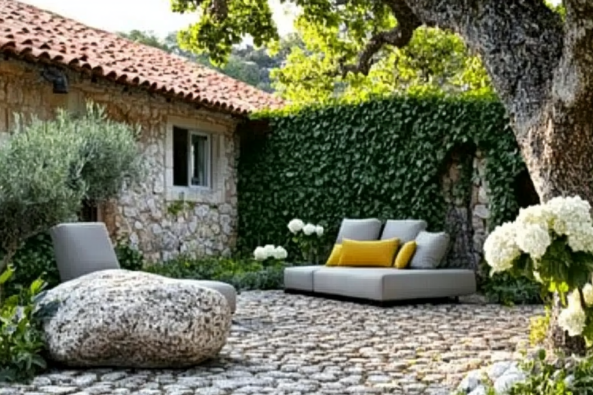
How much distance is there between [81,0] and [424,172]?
13.7m

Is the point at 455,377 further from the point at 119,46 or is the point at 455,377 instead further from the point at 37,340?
the point at 119,46

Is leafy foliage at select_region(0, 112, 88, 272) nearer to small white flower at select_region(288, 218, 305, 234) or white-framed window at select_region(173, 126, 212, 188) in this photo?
small white flower at select_region(288, 218, 305, 234)

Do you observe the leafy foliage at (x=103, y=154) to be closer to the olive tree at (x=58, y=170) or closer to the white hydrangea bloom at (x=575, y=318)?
the olive tree at (x=58, y=170)

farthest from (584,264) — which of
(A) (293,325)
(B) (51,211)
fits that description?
(B) (51,211)

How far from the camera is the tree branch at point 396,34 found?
346 inches

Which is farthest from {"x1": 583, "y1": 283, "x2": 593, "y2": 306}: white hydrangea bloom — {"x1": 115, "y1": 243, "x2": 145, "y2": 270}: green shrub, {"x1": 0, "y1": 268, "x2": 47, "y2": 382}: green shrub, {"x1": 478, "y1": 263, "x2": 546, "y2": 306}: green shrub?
{"x1": 115, "y1": 243, "x2": 145, "y2": 270}: green shrub

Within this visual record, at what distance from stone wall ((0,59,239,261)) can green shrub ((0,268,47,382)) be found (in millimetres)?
4013

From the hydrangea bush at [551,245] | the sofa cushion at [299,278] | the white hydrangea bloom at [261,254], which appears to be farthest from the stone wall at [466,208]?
the hydrangea bush at [551,245]

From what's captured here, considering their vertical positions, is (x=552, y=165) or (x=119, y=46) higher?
(x=119, y=46)

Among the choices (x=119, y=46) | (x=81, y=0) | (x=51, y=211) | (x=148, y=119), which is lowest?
(x=51, y=211)

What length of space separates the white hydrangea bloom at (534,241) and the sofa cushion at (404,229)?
6514 millimetres

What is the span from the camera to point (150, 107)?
11.3 metres

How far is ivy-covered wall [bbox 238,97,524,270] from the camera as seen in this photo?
33.7 feet

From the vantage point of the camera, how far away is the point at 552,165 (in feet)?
15.8
